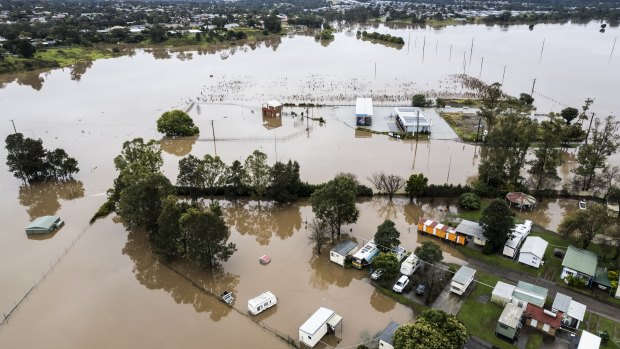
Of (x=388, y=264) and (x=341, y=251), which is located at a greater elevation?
(x=388, y=264)

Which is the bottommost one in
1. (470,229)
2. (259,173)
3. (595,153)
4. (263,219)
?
(263,219)

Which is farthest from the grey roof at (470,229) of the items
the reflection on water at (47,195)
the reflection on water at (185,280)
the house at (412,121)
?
the reflection on water at (47,195)

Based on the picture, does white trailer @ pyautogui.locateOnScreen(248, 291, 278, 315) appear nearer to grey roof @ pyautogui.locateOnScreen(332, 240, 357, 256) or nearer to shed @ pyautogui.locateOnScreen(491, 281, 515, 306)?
grey roof @ pyautogui.locateOnScreen(332, 240, 357, 256)

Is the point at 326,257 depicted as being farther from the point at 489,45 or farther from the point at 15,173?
the point at 489,45

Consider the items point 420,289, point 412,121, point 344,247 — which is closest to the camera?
point 420,289

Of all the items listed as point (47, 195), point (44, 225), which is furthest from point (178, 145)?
point (44, 225)

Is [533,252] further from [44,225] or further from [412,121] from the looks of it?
[44,225]

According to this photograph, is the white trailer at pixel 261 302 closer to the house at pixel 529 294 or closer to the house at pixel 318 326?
the house at pixel 318 326
